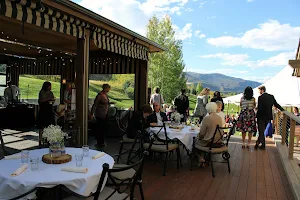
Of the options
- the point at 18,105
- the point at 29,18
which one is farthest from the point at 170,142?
the point at 18,105

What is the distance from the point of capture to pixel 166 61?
23.8m

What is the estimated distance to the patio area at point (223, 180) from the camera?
343 cm

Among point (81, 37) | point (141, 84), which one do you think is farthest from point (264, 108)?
point (81, 37)

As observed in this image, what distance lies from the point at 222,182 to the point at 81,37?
11.2ft

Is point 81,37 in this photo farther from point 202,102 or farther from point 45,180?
point 202,102

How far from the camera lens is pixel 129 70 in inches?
331

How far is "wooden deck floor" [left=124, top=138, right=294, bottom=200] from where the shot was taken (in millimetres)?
3408

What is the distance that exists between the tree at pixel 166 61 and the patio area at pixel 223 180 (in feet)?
61.2

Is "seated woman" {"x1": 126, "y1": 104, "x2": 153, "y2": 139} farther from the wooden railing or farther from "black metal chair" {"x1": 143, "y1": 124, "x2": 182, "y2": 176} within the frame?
the wooden railing

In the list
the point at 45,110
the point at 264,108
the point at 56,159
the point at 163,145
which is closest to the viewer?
the point at 56,159

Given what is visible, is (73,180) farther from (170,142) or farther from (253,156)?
(253,156)

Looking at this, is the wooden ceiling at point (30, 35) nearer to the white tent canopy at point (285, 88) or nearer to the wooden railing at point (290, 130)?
the wooden railing at point (290, 130)

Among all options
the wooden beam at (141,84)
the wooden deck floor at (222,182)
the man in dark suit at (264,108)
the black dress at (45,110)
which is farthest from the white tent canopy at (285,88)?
the black dress at (45,110)

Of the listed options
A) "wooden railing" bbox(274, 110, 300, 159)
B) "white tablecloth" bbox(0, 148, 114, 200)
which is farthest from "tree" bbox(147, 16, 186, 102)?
"white tablecloth" bbox(0, 148, 114, 200)
